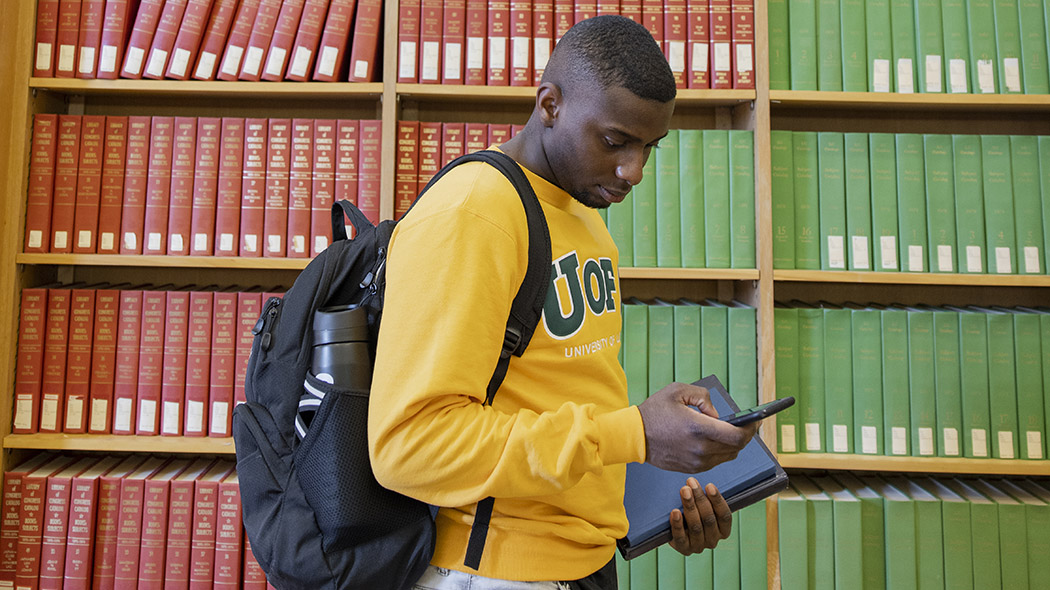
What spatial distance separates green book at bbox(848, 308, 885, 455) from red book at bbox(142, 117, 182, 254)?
5.12ft

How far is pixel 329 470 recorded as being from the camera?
0.65 m

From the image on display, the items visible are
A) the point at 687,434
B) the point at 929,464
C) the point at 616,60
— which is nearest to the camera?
the point at 687,434

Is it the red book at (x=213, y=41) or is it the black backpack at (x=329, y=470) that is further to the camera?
the red book at (x=213, y=41)

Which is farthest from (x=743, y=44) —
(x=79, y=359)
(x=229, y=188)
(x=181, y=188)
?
(x=79, y=359)

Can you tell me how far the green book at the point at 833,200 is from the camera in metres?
1.48

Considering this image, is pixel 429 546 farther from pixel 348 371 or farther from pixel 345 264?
pixel 345 264

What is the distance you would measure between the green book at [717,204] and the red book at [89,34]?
4.57 feet

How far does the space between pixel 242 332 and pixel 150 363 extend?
211 mm

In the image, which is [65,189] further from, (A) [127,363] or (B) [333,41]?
(B) [333,41]

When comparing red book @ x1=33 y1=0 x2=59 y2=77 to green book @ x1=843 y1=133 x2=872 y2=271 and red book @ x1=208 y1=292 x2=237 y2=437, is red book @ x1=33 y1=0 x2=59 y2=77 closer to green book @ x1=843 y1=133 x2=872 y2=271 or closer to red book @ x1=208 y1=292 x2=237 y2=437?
red book @ x1=208 y1=292 x2=237 y2=437

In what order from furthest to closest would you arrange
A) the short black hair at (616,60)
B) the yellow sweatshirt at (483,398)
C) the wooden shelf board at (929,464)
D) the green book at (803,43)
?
1. the green book at (803,43)
2. the wooden shelf board at (929,464)
3. the short black hair at (616,60)
4. the yellow sweatshirt at (483,398)

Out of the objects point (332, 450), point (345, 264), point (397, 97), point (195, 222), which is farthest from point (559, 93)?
point (195, 222)

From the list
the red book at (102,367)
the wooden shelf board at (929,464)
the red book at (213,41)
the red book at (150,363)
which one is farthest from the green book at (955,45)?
the red book at (102,367)

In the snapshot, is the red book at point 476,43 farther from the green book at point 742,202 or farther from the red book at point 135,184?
the red book at point 135,184
